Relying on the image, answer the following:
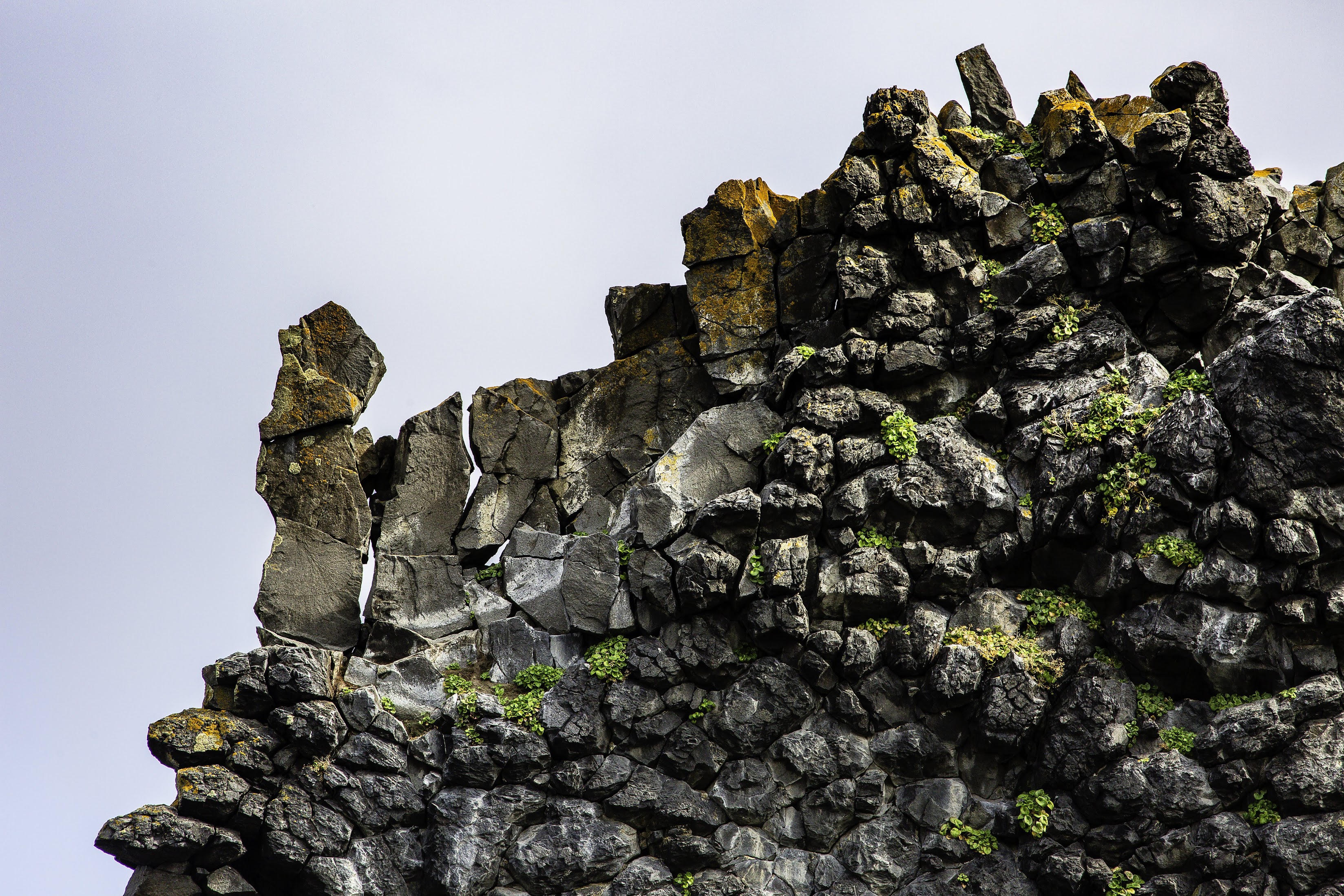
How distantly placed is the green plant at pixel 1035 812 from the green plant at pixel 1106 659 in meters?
1.59

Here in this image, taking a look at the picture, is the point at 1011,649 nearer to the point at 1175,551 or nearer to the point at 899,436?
the point at 1175,551

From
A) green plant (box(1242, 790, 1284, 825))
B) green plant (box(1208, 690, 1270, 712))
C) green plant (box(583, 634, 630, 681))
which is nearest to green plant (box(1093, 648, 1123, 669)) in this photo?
green plant (box(1208, 690, 1270, 712))

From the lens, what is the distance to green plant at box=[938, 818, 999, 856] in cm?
1276

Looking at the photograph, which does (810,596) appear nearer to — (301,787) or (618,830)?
(618,830)

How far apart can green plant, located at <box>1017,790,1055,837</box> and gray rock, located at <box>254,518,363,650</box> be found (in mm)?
8576

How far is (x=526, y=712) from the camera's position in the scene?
46.0 feet

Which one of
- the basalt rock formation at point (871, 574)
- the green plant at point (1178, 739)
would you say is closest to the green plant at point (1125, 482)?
the basalt rock formation at point (871, 574)

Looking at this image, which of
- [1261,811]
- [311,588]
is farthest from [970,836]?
[311,588]

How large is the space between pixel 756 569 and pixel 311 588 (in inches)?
237

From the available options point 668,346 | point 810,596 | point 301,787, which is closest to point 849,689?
point 810,596

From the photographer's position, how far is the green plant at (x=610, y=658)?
1405 centimetres

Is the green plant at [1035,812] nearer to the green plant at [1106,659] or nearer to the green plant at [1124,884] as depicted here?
the green plant at [1124,884]

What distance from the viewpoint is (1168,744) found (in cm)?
1231

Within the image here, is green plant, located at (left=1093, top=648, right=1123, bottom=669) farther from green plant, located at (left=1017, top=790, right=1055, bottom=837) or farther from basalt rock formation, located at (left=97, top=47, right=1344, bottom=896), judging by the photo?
green plant, located at (left=1017, top=790, right=1055, bottom=837)
